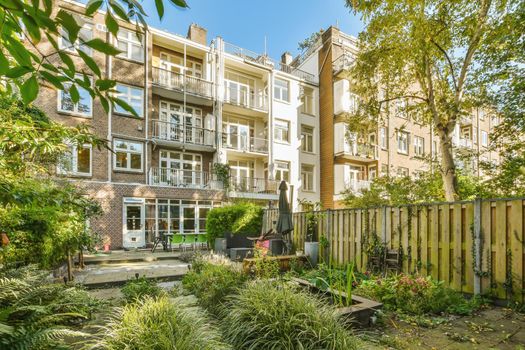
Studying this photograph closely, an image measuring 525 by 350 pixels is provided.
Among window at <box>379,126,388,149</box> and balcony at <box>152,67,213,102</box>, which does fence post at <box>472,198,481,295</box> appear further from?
window at <box>379,126,388,149</box>

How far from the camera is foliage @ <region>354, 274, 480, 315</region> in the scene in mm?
4262

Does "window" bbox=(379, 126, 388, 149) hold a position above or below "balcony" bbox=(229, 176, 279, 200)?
above

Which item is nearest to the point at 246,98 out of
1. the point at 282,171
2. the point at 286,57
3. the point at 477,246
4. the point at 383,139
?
the point at 282,171

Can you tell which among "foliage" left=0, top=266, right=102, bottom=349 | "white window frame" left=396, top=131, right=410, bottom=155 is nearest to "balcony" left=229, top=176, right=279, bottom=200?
"white window frame" left=396, top=131, right=410, bottom=155

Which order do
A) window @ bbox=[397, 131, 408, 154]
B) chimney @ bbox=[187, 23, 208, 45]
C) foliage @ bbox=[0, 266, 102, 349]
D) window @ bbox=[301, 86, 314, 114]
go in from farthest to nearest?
1. window @ bbox=[397, 131, 408, 154]
2. window @ bbox=[301, 86, 314, 114]
3. chimney @ bbox=[187, 23, 208, 45]
4. foliage @ bbox=[0, 266, 102, 349]

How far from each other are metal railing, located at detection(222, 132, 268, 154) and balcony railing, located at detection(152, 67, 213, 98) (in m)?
2.91

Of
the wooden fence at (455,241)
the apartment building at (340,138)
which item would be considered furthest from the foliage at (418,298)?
the apartment building at (340,138)

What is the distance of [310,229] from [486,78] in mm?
7665

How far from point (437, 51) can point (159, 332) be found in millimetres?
11006

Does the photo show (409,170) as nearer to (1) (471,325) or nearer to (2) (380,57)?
(2) (380,57)

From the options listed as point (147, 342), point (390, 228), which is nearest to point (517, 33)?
point (390, 228)

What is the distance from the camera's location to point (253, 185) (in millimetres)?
19125

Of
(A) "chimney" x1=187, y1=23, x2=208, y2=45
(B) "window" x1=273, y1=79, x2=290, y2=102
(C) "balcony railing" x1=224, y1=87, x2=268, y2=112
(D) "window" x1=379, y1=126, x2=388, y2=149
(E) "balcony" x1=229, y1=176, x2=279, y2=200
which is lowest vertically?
(E) "balcony" x1=229, y1=176, x2=279, y2=200

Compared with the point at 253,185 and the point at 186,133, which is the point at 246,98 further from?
the point at 253,185
